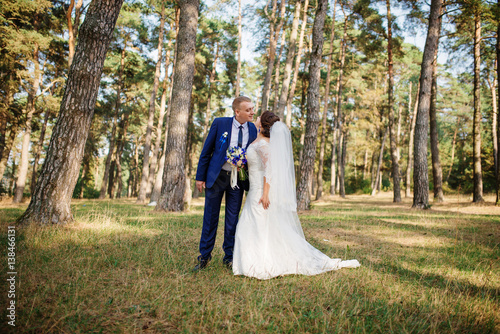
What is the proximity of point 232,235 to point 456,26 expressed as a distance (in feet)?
62.1

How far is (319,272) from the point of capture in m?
3.89

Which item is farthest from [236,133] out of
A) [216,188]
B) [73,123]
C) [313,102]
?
[313,102]

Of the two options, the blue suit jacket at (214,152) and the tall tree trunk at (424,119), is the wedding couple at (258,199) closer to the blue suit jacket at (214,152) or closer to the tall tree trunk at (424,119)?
the blue suit jacket at (214,152)

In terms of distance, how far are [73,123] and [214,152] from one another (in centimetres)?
332

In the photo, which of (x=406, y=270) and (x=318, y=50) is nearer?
(x=406, y=270)

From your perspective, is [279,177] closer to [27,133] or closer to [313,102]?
[313,102]

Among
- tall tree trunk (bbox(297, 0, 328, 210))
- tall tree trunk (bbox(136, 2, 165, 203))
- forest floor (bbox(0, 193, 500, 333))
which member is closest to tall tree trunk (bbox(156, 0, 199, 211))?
forest floor (bbox(0, 193, 500, 333))

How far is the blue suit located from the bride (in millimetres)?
214

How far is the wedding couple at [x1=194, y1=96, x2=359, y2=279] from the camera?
3.93 m

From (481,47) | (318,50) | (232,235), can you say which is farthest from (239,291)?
(481,47)

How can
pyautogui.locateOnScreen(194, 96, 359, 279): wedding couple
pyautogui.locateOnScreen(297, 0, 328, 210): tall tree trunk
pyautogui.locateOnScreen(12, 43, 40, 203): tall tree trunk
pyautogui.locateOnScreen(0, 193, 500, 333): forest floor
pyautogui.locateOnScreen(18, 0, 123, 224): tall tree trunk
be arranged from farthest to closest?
pyautogui.locateOnScreen(12, 43, 40, 203): tall tree trunk < pyautogui.locateOnScreen(297, 0, 328, 210): tall tree trunk < pyautogui.locateOnScreen(18, 0, 123, 224): tall tree trunk < pyautogui.locateOnScreen(194, 96, 359, 279): wedding couple < pyautogui.locateOnScreen(0, 193, 500, 333): forest floor

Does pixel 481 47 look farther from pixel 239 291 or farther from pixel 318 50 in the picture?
pixel 239 291

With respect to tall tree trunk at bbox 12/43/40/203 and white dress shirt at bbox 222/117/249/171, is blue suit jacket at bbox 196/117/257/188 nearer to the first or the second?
white dress shirt at bbox 222/117/249/171

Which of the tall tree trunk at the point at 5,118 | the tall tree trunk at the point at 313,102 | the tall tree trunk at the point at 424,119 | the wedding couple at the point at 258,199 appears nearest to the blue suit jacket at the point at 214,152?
the wedding couple at the point at 258,199
